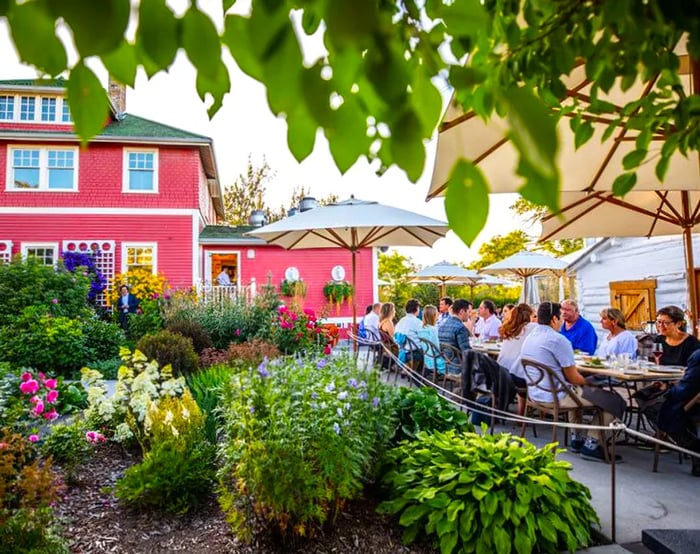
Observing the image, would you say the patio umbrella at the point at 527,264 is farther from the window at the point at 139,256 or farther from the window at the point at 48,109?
the window at the point at 48,109

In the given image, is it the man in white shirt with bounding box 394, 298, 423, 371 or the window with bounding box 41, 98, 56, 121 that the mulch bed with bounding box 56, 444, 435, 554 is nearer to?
the man in white shirt with bounding box 394, 298, 423, 371

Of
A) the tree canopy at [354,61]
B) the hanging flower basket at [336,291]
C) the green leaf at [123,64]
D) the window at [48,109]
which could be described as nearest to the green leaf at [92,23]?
the tree canopy at [354,61]

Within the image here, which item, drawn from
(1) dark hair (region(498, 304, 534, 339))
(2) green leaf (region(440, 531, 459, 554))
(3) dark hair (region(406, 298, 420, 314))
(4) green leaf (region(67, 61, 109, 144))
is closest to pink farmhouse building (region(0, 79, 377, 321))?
(3) dark hair (region(406, 298, 420, 314))

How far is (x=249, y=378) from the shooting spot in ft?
10.4

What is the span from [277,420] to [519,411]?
359cm

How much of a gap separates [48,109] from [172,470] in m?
18.2

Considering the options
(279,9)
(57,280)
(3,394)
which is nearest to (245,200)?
(57,280)

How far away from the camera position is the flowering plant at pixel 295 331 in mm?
9617

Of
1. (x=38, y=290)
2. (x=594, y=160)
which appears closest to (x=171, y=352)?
(x=38, y=290)

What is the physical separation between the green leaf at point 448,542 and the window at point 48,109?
19.4 metres

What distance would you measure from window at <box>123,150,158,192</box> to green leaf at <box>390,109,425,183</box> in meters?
18.2

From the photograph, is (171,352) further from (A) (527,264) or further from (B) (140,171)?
(B) (140,171)

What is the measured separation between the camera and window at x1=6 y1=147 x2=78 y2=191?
54.4ft

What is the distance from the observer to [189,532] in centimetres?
304
